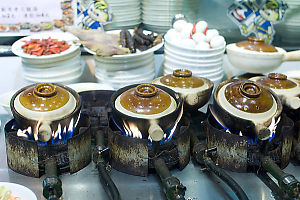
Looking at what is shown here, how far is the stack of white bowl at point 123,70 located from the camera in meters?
1.85

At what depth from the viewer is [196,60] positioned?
6.16 ft

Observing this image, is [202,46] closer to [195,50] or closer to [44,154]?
[195,50]

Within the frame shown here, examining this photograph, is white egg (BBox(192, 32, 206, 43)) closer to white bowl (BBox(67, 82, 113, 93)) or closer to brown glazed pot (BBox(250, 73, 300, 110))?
brown glazed pot (BBox(250, 73, 300, 110))

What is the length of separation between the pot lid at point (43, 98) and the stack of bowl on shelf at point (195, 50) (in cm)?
70

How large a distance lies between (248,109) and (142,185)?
1.57 ft

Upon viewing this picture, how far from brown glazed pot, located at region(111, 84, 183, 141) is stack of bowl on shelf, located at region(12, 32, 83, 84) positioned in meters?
0.50

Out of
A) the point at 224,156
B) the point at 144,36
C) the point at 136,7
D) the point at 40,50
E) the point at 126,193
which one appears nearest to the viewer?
the point at 126,193

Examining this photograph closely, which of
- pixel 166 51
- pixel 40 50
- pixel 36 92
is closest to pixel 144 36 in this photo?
pixel 166 51

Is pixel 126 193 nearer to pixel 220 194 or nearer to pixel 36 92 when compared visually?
pixel 220 194

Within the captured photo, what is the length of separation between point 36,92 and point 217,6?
129 cm

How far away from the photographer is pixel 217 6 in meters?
2.20

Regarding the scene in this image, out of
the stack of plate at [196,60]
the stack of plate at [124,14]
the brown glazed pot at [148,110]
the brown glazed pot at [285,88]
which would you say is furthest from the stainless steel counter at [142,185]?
the stack of plate at [124,14]

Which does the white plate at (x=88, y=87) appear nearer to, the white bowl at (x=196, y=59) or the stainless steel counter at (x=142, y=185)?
the white bowl at (x=196, y=59)

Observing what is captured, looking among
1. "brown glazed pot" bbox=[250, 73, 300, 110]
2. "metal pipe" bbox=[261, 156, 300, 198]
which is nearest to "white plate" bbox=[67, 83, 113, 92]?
"brown glazed pot" bbox=[250, 73, 300, 110]
